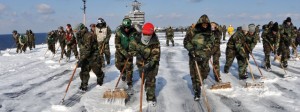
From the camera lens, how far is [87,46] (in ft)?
30.1

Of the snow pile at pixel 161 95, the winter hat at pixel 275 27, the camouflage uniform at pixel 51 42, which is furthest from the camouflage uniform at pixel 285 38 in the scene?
the camouflage uniform at pixel 51 42

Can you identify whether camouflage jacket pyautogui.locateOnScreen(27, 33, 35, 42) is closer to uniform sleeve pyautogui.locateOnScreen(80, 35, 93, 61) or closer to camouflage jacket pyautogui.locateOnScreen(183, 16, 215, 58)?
uniform sleeve pyautogui.locateOnScreen(80, 35, 93, 61)

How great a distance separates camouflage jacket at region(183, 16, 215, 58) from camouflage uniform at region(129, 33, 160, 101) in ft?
3.38

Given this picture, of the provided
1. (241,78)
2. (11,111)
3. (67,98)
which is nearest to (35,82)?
(67,98)

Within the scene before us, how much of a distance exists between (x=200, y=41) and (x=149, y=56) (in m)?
1.44

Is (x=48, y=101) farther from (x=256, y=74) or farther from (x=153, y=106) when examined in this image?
(x=256, y=74)

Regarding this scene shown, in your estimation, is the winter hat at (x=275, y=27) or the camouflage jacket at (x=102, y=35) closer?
the camouflage jacket at (x=102, y=35)

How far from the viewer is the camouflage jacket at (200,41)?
808 cm

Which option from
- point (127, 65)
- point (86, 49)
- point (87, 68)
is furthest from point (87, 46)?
point (127, 65)

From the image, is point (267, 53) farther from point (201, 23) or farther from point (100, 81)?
point (100, 81)

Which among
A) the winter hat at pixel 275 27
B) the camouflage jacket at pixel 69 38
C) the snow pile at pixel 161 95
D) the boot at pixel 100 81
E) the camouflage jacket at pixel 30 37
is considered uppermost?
the winter hat at pixel 275 27

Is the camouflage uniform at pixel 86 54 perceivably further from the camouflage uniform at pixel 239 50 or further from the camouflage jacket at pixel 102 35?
the camouflage uniform at pixel 239 50

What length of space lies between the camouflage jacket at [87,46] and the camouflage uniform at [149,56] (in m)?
1.92

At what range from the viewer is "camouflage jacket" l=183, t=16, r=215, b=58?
26.5 feet
